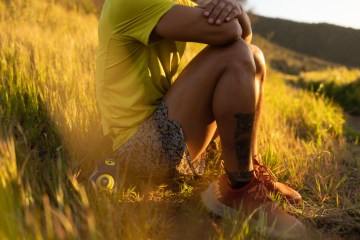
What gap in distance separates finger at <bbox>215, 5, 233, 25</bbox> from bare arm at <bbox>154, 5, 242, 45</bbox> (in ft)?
0.07

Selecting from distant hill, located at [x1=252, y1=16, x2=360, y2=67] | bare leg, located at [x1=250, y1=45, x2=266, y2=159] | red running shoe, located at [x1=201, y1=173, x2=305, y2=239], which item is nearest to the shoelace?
red running shoe, located at [x1=201, y1=173, x2=305, y2=239]

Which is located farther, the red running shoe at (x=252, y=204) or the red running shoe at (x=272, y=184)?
the red running shoe at (x=272, y=184)

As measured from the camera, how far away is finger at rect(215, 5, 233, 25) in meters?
1.80

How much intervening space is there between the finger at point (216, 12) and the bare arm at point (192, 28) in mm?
26

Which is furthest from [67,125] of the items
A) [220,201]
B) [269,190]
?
[269,190]

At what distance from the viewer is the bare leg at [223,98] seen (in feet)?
5.94

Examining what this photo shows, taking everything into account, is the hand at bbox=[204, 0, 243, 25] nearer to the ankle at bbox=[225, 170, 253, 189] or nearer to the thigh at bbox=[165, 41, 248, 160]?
the thigh at bbox=[165, 41, 248, 160]

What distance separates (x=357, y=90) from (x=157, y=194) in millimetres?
5494

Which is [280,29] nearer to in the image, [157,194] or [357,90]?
[357,90]

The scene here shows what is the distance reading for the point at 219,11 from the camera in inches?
71.9

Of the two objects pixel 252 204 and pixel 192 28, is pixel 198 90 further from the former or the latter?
pixel 252 204

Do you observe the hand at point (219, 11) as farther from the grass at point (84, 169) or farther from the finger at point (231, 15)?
the grass at point (84, 169)

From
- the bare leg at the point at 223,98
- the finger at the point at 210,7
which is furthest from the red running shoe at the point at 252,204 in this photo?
the finger at the point at 210,7

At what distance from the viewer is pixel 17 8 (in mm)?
4215
